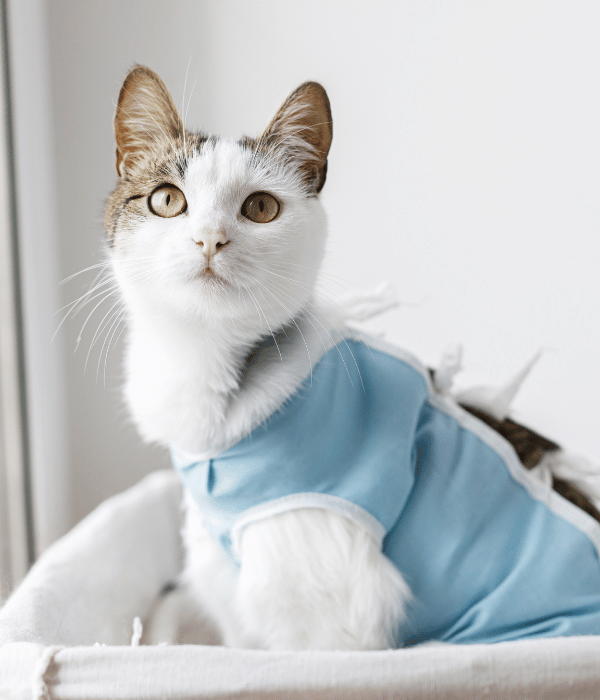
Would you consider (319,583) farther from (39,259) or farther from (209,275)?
(39,259)

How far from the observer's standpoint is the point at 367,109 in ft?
3.92

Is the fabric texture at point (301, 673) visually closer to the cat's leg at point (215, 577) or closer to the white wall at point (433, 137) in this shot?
the cat's leg at point (215, 577)

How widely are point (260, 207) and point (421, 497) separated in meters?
0.46

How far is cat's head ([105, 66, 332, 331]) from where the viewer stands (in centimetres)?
66

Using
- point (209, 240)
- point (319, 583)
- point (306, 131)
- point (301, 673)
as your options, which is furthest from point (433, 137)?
point (301, 673)

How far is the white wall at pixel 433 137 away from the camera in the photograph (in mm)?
1097

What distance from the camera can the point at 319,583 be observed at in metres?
0.73

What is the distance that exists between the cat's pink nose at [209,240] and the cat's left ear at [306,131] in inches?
7.9

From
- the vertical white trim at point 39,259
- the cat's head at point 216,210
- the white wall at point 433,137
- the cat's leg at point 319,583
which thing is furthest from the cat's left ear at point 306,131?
the vertical white trim at point 39,259

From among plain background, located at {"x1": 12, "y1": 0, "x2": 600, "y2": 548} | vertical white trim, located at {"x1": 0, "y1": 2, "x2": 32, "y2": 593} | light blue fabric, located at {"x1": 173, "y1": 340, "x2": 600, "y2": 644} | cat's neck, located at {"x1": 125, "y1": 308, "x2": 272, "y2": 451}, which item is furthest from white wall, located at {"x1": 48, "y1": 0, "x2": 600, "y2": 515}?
cat's neck, located at {"x1": 125, "y1": 308, "x2": 272, "y2": 451}

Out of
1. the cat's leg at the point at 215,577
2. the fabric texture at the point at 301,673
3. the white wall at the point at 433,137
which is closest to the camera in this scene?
the fabric texture at the point at 301,673

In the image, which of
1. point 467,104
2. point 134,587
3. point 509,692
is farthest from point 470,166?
point 134,587

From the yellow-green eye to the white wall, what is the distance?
40cm

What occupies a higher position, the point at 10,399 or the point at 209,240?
the point at 209,240
